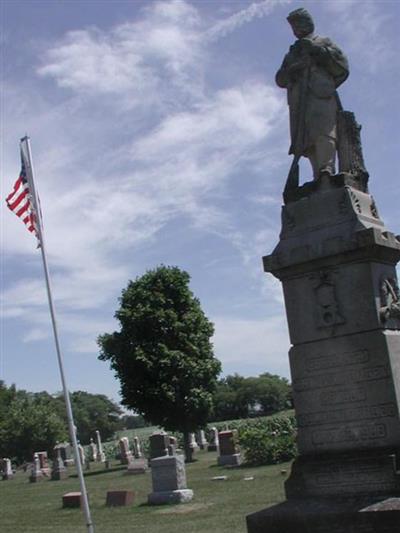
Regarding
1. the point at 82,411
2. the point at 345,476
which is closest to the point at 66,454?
the point at 345,476

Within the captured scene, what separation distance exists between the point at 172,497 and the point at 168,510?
4.22ft

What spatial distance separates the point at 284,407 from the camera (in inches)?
5017

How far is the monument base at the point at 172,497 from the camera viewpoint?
1902 centimetres

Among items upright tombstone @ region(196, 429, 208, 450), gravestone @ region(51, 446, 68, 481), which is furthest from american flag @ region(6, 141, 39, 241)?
upright tombstone @ region(196, 429, 208, 450)

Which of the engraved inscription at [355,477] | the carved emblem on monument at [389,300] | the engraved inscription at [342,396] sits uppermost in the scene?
the carved emblem on monument at [389,300]

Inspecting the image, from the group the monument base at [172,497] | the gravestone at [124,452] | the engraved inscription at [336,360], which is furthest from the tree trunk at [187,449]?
the engraved inscription at [336,360]

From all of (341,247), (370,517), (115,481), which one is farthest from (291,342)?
(115,481)

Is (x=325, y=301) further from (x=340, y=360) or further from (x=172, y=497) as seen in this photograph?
(x=172, y=497)

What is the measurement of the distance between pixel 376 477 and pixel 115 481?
951 inches

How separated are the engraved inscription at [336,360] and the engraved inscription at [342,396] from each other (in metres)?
0.27

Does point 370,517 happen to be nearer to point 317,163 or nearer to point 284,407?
point 317,163

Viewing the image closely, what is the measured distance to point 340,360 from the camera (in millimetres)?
7609

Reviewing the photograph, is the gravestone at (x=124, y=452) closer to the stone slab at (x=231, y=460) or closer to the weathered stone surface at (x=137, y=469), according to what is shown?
the weathered stone surface at (x=137, y=469)

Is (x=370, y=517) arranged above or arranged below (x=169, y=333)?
below
